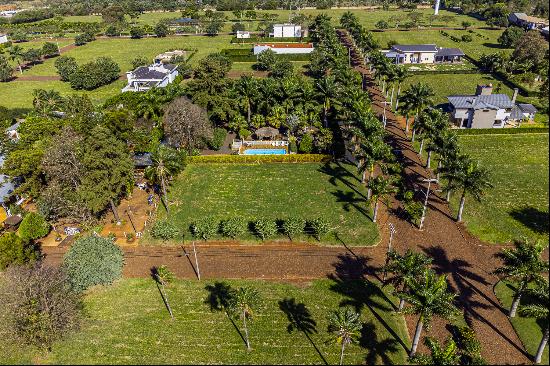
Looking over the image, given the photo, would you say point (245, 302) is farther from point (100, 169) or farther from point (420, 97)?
point (420, 97)

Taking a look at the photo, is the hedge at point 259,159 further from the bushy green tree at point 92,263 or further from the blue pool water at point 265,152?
the bushy green tree at point 92,263

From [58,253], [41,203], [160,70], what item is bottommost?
[58,253]

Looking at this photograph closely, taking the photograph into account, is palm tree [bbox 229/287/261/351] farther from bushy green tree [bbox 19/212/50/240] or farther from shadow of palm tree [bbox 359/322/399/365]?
bushy green tree [bbox 19/212/50/240]

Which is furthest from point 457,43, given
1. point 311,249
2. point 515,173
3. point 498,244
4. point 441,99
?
point 311,249

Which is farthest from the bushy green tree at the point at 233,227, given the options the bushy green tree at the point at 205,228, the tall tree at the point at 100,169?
the tall tree at the point at 100,169

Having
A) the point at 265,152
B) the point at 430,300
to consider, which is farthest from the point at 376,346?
the point at 265,152

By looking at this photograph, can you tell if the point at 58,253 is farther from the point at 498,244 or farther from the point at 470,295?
the point at 498,244

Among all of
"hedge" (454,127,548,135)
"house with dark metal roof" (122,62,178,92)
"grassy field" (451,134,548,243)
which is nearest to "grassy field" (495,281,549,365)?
"grassy field" (451,134,548,243)
